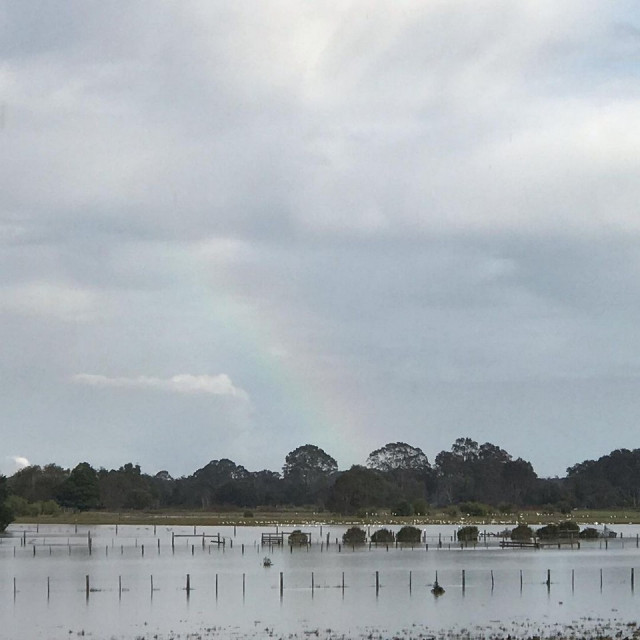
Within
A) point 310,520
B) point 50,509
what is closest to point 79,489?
point 50,509

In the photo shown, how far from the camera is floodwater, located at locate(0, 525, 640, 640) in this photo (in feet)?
184

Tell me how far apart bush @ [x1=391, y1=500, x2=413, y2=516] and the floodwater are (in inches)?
2891

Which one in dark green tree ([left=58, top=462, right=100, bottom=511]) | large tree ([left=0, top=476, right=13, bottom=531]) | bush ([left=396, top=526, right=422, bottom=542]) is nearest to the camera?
bush ([left=396, top=526, right=422, bottom=542])

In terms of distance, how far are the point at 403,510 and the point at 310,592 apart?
127838 millimetres

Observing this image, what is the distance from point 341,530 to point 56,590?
86.6m

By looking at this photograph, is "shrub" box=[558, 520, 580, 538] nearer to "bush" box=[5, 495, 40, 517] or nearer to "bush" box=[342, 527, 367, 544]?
"bush" box=[342, 527, 367, 544]

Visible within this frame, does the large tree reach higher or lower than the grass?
higher

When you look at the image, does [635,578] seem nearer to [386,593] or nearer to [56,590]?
[386,593]

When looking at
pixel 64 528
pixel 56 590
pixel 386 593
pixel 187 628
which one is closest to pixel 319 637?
pixel 187 628

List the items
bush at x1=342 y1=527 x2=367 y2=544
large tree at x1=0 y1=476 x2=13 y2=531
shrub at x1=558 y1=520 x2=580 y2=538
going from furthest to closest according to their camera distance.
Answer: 1. large tree at x1=0 y1=476 x2=13 y2=531
2. shrub at x1=558 y1=520 x2=580 y2=538
3. bush at x1=342 y1=527 x2=367 y2=544

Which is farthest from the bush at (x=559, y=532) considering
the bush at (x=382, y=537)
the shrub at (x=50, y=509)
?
the shrub at (x=50, y=509)

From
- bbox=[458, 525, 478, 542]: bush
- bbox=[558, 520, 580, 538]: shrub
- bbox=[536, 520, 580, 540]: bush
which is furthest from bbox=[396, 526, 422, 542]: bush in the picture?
bbox=[558, 520, 580, 538]: shrub

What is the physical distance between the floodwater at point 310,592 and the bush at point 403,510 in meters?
73.4

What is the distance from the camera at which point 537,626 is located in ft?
181
